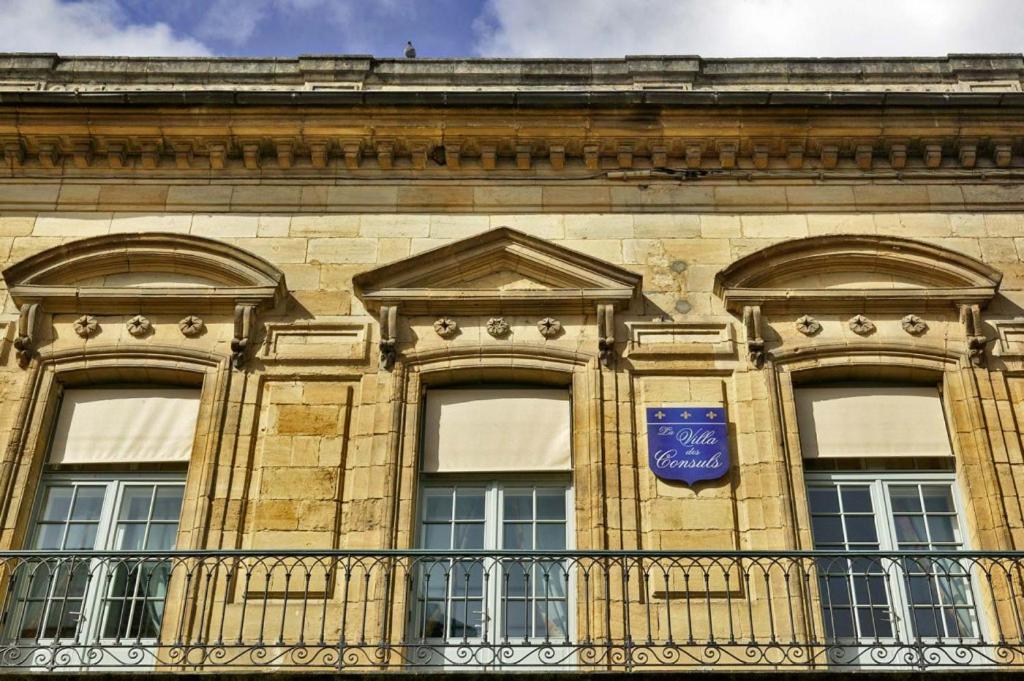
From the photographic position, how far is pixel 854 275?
10492 millimetres

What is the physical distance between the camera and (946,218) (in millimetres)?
10922

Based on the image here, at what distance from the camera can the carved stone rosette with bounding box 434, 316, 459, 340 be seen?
33.3 feet

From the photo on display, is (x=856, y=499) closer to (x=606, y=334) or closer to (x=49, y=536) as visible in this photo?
(x=606, y=334)

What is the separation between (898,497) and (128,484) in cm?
603

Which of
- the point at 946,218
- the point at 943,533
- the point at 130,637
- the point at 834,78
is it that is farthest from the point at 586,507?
the point at 834,78

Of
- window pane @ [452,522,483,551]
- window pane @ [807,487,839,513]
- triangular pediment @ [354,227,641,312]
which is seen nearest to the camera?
window pane @ [452,522,483,551]

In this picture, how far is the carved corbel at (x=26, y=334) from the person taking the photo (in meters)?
10.1

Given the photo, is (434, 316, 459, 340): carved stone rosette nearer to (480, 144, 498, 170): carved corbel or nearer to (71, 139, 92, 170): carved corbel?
(480, 144, 498, 170): carved corbel

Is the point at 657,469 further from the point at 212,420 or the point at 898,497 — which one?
the point at 212,420

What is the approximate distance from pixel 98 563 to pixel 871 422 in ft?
19.8

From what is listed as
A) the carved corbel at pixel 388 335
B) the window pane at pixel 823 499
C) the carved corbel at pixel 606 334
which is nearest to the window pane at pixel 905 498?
the window pane at pixel 823 499

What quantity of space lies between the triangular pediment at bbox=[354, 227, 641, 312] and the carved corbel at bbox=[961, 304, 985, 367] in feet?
8.89

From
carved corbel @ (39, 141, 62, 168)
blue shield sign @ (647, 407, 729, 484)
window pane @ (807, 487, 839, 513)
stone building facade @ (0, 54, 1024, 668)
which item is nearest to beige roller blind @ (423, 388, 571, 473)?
stone building facade @ (0, 54, 1024, 668)

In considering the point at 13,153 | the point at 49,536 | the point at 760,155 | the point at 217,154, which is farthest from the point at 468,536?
the point at 13,153
